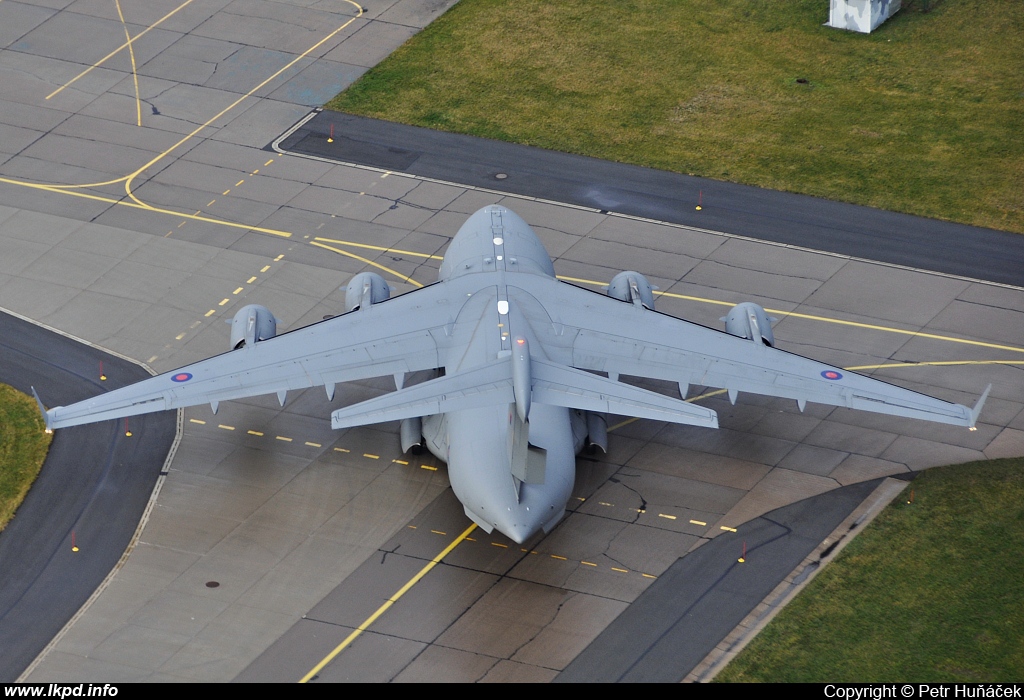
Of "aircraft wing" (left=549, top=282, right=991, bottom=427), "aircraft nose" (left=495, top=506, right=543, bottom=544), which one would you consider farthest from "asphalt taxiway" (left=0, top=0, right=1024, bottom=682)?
"aircraft wing" (left=549, top=282, right=991, bottom=427)

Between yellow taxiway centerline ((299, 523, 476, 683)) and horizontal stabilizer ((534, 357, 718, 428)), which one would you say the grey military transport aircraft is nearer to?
horizontal stabilizer ((534, 357, 718, 428))

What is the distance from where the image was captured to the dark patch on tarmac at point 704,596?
47.1m

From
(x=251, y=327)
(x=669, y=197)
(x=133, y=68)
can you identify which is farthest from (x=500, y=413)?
(x=133, y=68)

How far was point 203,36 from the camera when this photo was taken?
85.9 meters

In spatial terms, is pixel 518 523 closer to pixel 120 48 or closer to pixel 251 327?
pixel 251 327

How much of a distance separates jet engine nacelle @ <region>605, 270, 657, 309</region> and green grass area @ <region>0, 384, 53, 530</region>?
2334 cm

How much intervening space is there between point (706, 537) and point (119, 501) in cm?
2165

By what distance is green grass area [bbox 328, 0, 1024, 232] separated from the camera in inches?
2926

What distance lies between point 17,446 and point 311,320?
13.4 metres

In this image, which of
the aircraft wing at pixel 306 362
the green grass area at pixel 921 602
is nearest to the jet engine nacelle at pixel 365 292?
the aircraft wing at pixel 306 362

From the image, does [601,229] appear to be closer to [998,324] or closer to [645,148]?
[645,148]

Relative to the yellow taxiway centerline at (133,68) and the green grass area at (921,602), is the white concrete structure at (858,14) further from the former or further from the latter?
the yellow taxiway centerline at (133,68)
